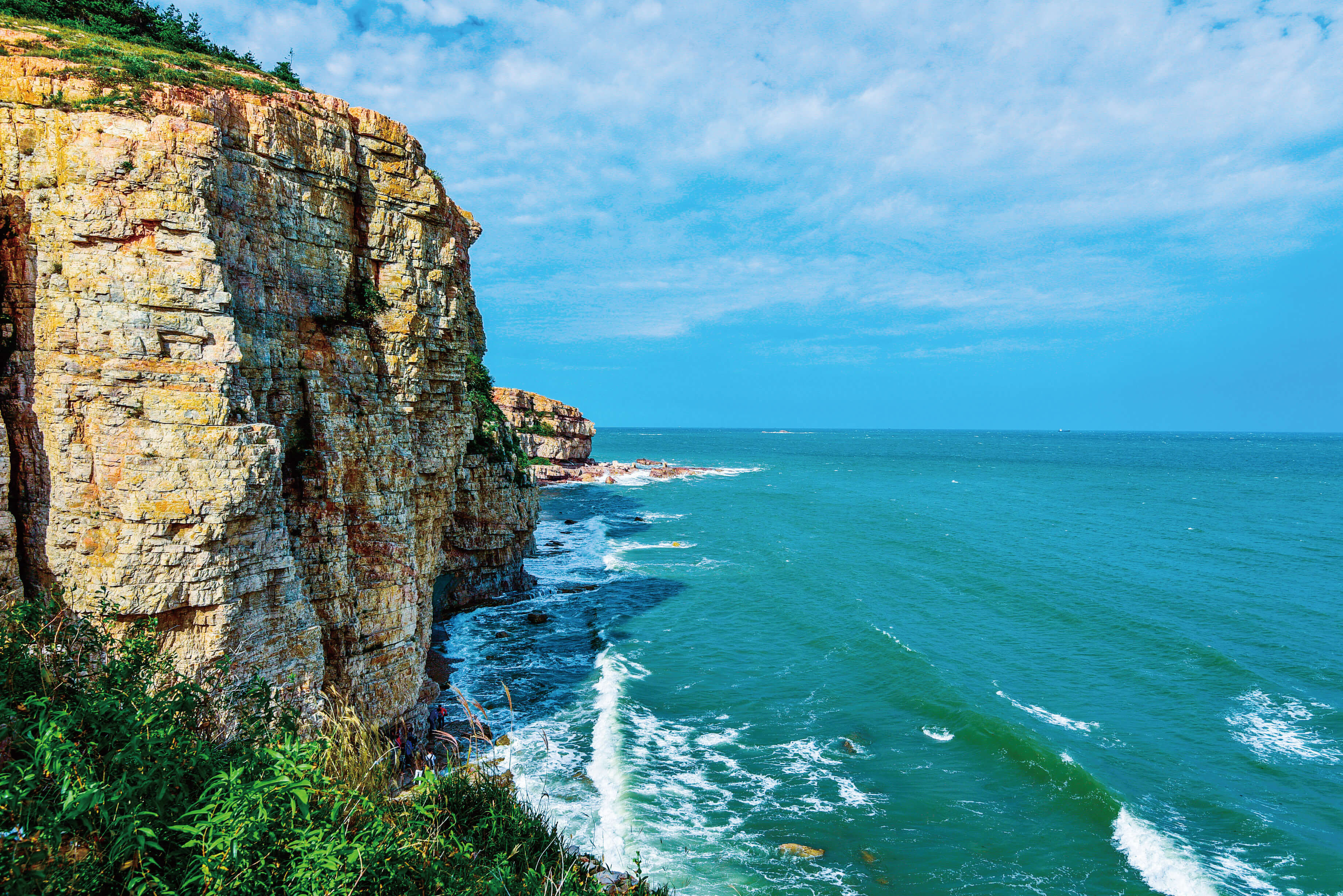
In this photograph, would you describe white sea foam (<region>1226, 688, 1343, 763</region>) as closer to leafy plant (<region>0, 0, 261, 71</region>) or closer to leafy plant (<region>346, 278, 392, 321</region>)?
leafy plant (<region>346, 278, 392, 321</region>)

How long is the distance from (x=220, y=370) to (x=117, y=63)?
7.90m

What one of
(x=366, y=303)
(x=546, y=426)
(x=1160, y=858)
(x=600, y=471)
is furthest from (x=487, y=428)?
(x=600, y=471)

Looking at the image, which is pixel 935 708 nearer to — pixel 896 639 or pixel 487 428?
pixel 896 639

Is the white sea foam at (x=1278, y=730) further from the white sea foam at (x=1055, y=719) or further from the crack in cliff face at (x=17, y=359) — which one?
the crack in cliff face at (x=17, y=359)

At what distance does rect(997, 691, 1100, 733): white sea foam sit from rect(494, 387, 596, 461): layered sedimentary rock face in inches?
2593

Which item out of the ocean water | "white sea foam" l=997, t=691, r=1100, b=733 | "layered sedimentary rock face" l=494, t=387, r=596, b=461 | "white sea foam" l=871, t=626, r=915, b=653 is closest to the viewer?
the ocean water

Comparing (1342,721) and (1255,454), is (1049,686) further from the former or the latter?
(1255,454)

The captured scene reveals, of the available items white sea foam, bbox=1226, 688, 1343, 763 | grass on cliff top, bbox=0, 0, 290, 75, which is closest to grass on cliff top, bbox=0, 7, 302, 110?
grass on cliff top, bbox=0, 0, 290, 75

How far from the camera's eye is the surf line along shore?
93188mm

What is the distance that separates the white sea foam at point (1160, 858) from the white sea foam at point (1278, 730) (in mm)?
7325

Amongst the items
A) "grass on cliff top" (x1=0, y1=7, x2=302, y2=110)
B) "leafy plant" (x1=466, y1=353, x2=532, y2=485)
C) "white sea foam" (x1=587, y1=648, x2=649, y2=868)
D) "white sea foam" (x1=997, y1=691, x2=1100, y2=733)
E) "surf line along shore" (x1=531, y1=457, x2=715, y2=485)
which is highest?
"grass on cliff top" (x1=0, y1=7, x2=302, y2=110)

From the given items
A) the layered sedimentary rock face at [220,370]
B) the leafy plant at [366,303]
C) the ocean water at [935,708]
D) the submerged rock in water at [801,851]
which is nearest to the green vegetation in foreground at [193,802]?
the layered sedimentary rock face at [220,370]

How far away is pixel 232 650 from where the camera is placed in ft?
43.0

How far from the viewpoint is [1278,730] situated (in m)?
23.2
